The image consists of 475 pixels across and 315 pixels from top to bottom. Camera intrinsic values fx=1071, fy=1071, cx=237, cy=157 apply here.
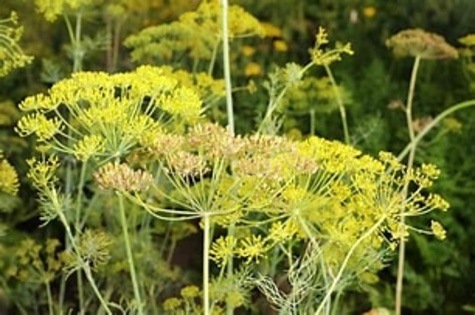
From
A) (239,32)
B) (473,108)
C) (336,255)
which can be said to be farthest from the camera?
(473,108)

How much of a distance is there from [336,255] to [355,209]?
17 centimetres

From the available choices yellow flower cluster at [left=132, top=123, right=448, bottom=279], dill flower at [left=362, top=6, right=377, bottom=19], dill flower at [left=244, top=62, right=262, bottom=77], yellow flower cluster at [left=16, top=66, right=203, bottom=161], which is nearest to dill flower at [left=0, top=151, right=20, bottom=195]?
yellow flower cluster at [left=16, top=66, right=203, bottom=161]

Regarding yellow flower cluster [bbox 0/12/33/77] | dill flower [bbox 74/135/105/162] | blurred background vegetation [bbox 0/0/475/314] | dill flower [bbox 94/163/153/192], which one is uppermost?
yellow flower cluster [bbox 0/12/33/77]

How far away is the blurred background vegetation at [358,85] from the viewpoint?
2732mm

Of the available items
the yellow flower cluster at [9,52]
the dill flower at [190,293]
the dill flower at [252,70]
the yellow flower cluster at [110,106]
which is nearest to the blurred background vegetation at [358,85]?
the dill flower at [252,70]

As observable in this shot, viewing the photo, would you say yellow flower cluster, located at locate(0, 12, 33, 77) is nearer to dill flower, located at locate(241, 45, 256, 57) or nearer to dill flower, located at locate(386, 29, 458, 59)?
dill flower, located at locate(386, 29, 458, 59)

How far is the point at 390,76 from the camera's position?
11.0ft

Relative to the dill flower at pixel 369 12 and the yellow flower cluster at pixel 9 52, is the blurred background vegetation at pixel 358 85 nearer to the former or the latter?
the dill flower at pixel 369 12

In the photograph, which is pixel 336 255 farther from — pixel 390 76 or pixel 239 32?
pixel 390 76

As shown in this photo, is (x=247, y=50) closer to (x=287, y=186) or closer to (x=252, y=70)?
(x=252, y=70)

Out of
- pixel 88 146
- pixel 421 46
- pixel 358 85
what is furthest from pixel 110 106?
pixel 358 85

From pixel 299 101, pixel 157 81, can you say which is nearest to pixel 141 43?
pixel 299 101

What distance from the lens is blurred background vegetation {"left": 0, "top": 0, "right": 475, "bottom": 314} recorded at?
108 inches

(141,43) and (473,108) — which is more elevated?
(141,43)
